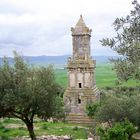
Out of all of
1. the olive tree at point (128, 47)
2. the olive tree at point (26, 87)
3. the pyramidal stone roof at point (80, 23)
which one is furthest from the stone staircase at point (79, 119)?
the olive tree at point (128, 47)

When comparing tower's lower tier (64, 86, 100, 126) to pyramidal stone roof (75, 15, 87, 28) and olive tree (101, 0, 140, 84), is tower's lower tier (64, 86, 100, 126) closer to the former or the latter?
pyramidal stone roof (75, 15, 87, 28)

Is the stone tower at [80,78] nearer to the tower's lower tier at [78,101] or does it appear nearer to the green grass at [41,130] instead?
the tower's lower tier at [78,101]

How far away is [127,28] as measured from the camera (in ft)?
57.8

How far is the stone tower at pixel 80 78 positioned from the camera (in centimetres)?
6272

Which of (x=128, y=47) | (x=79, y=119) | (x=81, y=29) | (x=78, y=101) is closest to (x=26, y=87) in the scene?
(x=128, y=47)

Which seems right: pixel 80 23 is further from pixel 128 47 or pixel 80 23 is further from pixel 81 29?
pixel 128 47

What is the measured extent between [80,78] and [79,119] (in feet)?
21.7

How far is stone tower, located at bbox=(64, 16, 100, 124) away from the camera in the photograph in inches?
2469

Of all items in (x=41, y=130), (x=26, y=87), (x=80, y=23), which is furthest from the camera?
(x=80, y=23)

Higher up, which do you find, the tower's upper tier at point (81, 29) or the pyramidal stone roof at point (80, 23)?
the pyramidal stone roof at point (80, 23)

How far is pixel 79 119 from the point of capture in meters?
62.7

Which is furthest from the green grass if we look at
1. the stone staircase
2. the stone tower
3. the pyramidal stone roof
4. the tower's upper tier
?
the pyramidal stone roof

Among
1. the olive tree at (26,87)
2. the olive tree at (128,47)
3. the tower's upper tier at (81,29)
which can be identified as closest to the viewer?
the olive tree at (128,47)

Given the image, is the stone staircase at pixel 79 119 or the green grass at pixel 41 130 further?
the stone staircase at pixel 79 119
